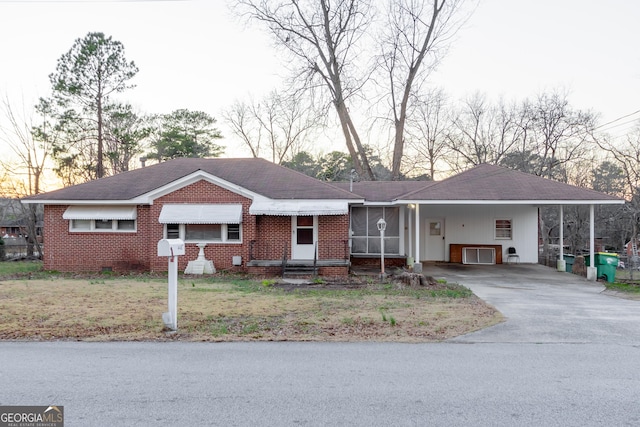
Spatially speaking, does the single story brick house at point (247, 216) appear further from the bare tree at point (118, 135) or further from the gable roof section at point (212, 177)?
the bare tree at point (118, 135)

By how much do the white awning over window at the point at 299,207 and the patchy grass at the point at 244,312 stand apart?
2.97 metres

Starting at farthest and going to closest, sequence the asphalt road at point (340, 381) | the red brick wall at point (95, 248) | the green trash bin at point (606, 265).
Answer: the red brick wall at point (95, 248), the green trash bin at point (606, 265), the asphalt road at point (340, 381)

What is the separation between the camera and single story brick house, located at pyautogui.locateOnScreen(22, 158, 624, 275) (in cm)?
1602

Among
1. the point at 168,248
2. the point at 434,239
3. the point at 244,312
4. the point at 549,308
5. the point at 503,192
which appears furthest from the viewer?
the point at 434,239

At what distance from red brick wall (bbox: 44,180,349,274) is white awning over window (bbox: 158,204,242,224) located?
0.25 m

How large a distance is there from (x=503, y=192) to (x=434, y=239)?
16.5 feet

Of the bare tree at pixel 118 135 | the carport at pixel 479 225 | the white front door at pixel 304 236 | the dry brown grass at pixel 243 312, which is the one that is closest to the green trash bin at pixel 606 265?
the carport at pixel 479 225

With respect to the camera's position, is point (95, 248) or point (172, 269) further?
point (95, 248)

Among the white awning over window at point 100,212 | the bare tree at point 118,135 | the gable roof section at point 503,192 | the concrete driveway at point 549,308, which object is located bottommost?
the concrete driveway at point 549,308

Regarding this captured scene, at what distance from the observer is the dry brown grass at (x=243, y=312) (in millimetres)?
7465

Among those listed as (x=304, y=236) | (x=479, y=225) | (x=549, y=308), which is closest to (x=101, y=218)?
(x=304, y=236)

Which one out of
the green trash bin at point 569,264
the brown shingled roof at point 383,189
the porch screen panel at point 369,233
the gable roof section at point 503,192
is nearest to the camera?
the gable roof section at point 503,192

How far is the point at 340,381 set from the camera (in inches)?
200

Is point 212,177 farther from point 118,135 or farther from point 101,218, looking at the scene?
point 118,135
